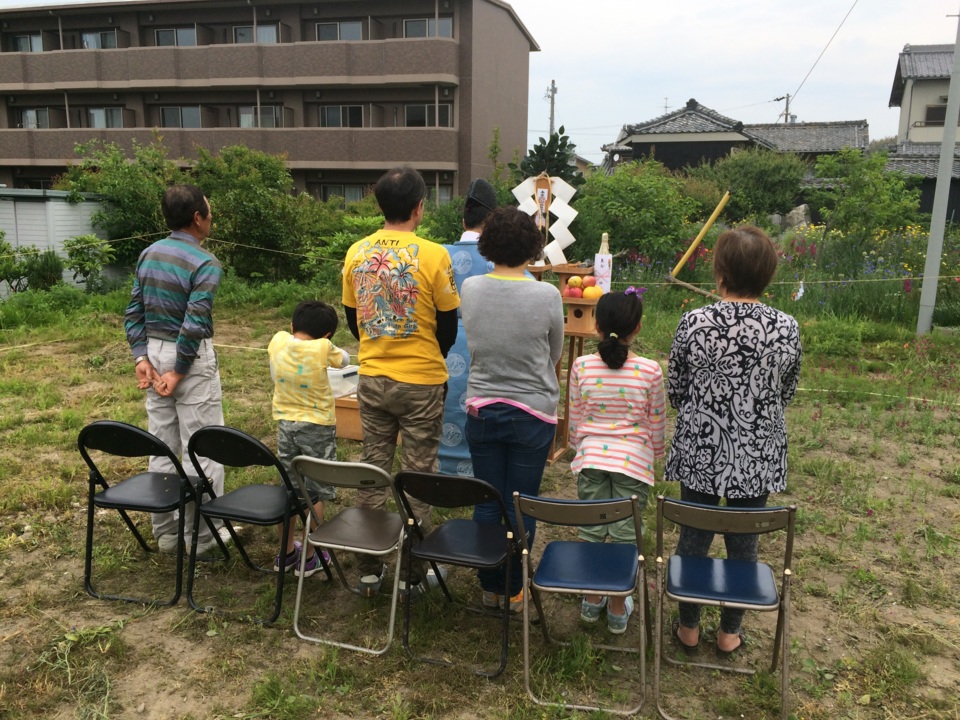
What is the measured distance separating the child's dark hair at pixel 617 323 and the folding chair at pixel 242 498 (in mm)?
1367

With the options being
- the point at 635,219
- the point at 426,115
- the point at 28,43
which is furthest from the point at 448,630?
the point at 28,43

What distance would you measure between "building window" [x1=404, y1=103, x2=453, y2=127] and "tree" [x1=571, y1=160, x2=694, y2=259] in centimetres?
1165

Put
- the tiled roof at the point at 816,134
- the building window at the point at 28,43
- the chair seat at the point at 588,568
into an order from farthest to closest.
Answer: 1. the tiled roof at the point at 816,134
2. the building window at the point at 28,43
3. the chair seat at the point at 588,568

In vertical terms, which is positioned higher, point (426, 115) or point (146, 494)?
point (426, 115)

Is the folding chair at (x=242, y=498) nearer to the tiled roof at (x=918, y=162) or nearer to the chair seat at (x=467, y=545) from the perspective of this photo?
the chair seat at (x=467, y=545)

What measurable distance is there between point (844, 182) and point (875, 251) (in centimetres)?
151

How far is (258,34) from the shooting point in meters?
22.4

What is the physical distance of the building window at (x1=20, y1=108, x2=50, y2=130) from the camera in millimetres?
24188

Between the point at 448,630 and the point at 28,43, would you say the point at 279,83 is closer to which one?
the point at 28,43

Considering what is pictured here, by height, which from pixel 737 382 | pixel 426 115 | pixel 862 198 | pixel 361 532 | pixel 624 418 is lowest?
pixel 361 532

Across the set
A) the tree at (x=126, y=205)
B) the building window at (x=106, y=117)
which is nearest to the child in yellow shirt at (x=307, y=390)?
the tree at (x=126, y=205)

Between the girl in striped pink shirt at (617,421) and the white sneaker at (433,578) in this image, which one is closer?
the girl in striped pink shirt at (617,421)

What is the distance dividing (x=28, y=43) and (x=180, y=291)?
27548 mm

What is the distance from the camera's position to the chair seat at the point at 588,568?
7.80 feet
